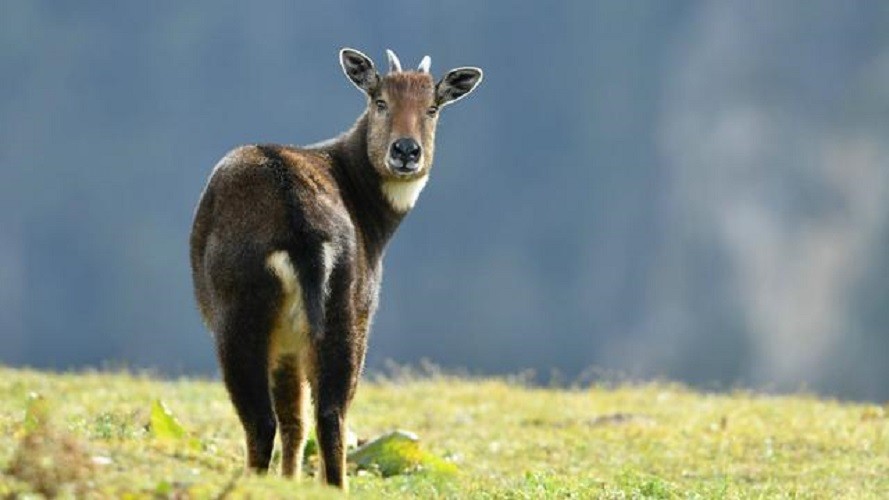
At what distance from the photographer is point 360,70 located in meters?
14.1

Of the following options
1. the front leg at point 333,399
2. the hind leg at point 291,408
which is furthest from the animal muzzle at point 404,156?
the front leg at point 333,399

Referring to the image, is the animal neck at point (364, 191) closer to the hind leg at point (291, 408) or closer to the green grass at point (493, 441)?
the hind leg at point (291, 408)

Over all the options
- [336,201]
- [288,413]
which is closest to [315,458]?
[288,413]

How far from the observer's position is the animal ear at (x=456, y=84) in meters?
14.2

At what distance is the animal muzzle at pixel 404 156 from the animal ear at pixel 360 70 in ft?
2.58

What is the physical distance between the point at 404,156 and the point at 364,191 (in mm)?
450

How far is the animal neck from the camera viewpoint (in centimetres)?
1305

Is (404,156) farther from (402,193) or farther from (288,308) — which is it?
(288,308)

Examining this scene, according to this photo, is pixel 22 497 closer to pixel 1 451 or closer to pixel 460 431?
pixel 1 451

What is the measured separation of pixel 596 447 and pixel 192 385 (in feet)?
25.3

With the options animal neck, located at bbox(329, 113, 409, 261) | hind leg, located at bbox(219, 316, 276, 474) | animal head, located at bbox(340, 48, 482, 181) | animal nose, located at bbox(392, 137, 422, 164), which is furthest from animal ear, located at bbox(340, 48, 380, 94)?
hind leg, located at bbox(219, 316, 276, 474)

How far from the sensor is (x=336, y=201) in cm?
1173

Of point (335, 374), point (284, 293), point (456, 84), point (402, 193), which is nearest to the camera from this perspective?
point (284, 293)

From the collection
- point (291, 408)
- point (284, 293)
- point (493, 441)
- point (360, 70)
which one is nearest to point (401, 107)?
point (360, 70)
